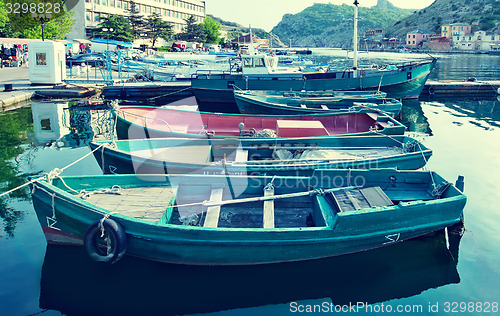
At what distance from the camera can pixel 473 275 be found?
818 cm

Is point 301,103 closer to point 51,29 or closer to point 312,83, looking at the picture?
point 312,83

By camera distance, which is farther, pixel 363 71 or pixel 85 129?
pixel 363 71

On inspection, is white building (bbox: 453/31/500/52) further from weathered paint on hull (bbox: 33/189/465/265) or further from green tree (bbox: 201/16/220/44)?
weathered paint on hull (bbox: 33/189/465/265)

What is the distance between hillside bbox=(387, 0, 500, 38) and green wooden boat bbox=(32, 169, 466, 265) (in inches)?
5755

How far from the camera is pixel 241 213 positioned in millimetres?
9125

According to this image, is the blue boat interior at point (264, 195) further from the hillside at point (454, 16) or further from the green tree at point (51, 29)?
the hillside at point (454, 16)

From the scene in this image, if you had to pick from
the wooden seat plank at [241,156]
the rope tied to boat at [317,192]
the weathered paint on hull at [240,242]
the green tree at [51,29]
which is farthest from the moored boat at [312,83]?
the green tree at [51,29]

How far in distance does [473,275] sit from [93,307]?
776 centimetres

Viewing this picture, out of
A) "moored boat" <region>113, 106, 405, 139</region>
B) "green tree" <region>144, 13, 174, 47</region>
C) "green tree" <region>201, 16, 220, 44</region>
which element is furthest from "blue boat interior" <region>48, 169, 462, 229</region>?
"green tree" <region>201, 16, 220, 44</region>

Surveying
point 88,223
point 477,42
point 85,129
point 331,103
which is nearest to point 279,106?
point 331,103

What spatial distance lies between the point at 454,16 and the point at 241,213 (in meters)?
182

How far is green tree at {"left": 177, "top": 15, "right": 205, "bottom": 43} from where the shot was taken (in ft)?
300

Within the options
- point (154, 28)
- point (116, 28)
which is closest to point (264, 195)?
point (116, 28)

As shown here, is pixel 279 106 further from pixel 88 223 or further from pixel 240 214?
pixel 88 223
